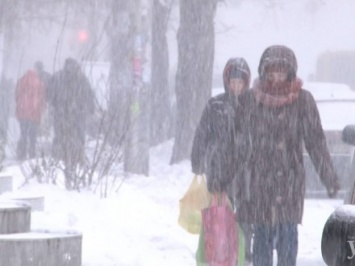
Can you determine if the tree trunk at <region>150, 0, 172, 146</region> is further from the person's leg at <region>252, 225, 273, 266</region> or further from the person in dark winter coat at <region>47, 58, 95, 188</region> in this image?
the person's leg at <region>252, 225, 273, 266</region>

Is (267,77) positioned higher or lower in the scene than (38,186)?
higher

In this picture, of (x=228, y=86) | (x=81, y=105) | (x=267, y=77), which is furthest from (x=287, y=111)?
(x=81, y=105)

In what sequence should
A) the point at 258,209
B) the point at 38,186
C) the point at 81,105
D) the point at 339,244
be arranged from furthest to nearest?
the point at 81,105 → the point at 38,186 → the point at 258,209 → the point at 339,244

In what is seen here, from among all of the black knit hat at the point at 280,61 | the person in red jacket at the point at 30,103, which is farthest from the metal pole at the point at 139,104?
the black knit hat at the point at 280,61

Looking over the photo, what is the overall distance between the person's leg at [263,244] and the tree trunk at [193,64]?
12429 millimetres

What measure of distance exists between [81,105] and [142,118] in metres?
4.11

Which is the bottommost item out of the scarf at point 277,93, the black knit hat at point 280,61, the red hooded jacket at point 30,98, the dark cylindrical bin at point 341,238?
the red hooded jacket at point 30,98

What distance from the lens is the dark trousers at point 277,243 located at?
23.2 feet

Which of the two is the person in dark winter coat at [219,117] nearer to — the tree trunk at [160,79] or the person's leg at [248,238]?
the person's leg at [248,238]

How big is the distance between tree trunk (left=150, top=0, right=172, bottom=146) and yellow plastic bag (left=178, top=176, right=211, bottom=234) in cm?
1658

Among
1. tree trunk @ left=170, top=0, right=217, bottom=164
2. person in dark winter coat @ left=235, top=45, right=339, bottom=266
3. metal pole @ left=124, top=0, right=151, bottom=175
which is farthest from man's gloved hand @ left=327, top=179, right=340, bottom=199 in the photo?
tree trunk @ left=170, top=0, right=217, bottom=164

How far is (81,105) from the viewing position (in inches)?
513

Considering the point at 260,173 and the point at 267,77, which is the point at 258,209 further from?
the point at 267,77

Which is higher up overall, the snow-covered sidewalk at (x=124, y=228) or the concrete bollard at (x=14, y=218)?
the concrete bollard at (x=14, y=218)
